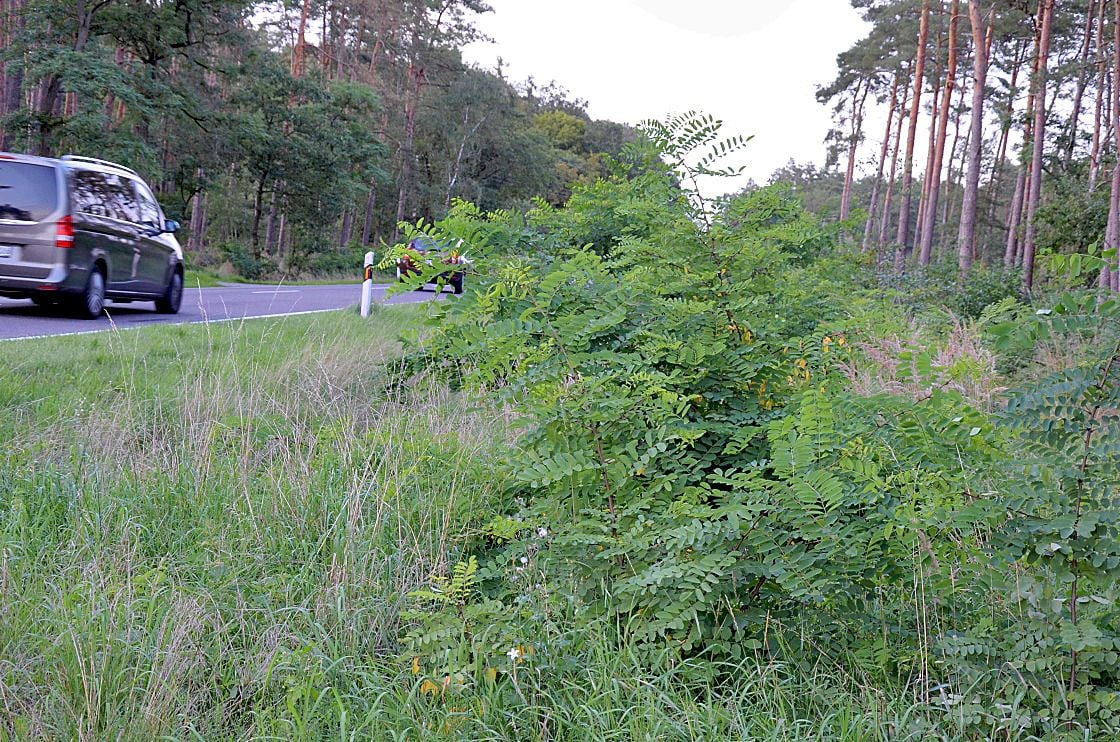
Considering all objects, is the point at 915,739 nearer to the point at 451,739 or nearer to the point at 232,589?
the point at 451,739

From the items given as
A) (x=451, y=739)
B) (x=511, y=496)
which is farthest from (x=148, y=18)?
(x=451, y=739)

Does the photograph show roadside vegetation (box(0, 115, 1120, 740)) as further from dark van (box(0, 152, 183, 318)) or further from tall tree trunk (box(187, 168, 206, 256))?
tall tree trunk (box(187, 168, 206, 256))

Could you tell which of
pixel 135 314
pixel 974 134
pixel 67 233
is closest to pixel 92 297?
pixel 67 233

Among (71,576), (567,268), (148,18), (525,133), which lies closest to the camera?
(71,576)

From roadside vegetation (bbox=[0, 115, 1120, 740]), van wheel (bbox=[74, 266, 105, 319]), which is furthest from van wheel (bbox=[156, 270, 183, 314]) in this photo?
roadside vegetation (bbox=[0, 115, 1120, 740])

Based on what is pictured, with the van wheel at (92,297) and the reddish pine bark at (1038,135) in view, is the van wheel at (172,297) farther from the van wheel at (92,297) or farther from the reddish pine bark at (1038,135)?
the reddish pine bark at (1038,135)

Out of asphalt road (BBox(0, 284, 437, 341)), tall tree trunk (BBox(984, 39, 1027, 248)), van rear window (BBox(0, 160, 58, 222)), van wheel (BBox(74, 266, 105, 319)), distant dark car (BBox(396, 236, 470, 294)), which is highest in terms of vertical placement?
tall tree trunk (BBox(984, 39, 1027, 248))

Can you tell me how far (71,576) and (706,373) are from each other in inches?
96.4

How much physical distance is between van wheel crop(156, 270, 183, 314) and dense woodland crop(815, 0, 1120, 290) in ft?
33.2

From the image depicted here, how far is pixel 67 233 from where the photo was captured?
9352mm

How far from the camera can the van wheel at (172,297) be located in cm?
1153

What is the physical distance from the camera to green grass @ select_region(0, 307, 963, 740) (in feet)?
8.20

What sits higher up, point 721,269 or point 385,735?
point 721,269

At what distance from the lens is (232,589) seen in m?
3.21
